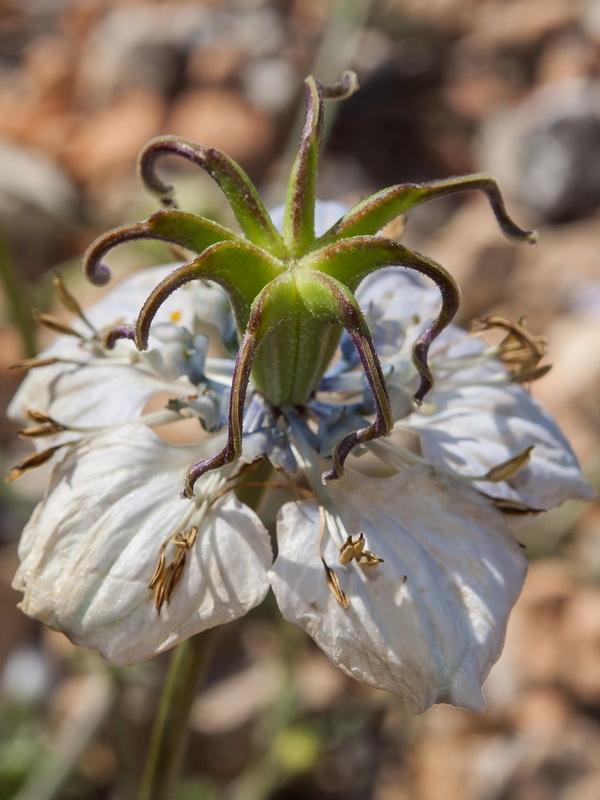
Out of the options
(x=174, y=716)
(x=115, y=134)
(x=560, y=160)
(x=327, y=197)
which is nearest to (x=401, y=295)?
(x=174, y=716)

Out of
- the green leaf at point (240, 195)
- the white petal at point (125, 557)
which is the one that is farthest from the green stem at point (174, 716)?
the green leaf at point (240, 195)

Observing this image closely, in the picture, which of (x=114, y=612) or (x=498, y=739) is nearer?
(x=114, y=612)

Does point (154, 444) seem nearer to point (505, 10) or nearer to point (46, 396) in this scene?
point (46, 396)

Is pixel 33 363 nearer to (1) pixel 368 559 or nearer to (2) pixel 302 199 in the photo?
(2) pixel 302 199

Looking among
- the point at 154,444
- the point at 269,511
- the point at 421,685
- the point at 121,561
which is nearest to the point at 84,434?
the point at 154,444

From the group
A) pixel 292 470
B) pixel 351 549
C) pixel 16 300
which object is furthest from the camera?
pixel 16 300

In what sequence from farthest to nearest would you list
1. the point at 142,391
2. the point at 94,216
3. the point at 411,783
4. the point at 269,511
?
the point at 94,216, the point at 411,783, the point at 269,511, the point at 142,391

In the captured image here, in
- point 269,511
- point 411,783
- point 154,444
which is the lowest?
point 411,783
